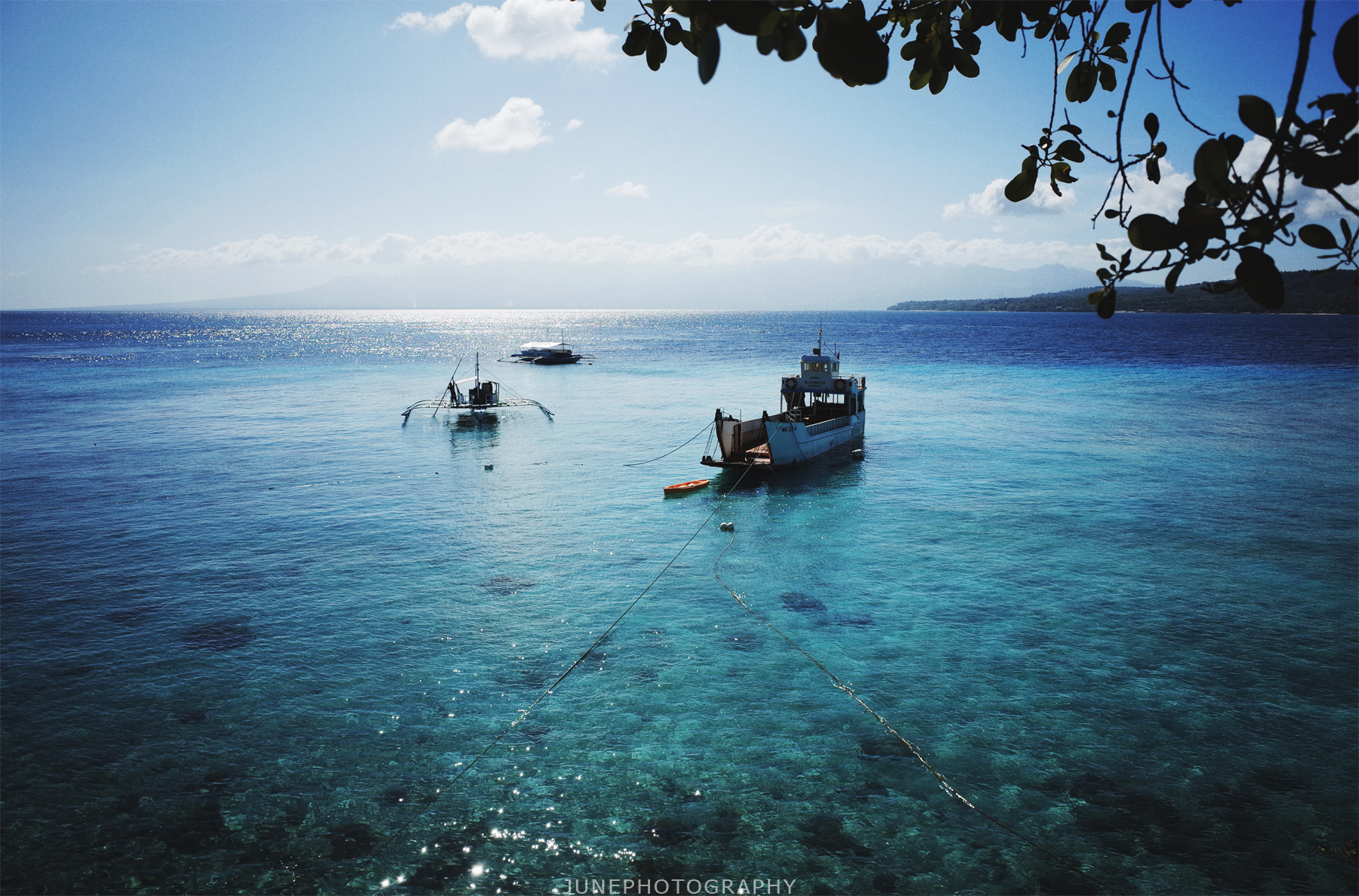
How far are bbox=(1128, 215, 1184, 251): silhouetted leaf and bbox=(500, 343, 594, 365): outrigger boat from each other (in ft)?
297

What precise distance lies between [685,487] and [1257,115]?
27.8 m

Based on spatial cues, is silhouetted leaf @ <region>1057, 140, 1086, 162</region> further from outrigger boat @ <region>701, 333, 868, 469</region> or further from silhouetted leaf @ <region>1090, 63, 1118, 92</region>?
outrigger boat @ <region>701, 333, 868, 469</region>

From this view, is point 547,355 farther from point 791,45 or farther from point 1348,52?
point 1348,52

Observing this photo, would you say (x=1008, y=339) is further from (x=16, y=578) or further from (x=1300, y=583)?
(x=16, y=578)

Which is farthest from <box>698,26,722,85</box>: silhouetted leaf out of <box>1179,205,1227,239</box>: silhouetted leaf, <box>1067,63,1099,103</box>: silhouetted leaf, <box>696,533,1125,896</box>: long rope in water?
<box>696,533,1125,896</box>: long rope in water

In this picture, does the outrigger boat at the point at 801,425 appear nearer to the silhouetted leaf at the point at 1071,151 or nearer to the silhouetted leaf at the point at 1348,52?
the silhouetted leaf at the point at 1071,151

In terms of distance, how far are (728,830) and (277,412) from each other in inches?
2000

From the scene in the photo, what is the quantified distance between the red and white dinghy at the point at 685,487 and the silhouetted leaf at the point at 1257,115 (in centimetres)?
2730

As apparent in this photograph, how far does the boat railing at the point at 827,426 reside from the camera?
113 feet

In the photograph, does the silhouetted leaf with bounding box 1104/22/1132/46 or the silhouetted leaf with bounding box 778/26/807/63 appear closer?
the silhouetted leaf with bounding box 778/26/807/63

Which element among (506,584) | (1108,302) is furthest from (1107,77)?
(506,584)

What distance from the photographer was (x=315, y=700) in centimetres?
1336

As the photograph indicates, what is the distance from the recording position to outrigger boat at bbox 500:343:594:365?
91.1 metres

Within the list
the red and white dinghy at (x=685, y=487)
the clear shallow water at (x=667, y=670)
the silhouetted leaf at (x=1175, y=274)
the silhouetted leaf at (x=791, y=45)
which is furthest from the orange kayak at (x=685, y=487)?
the silhouetted leaf at (x=791, y=45)
